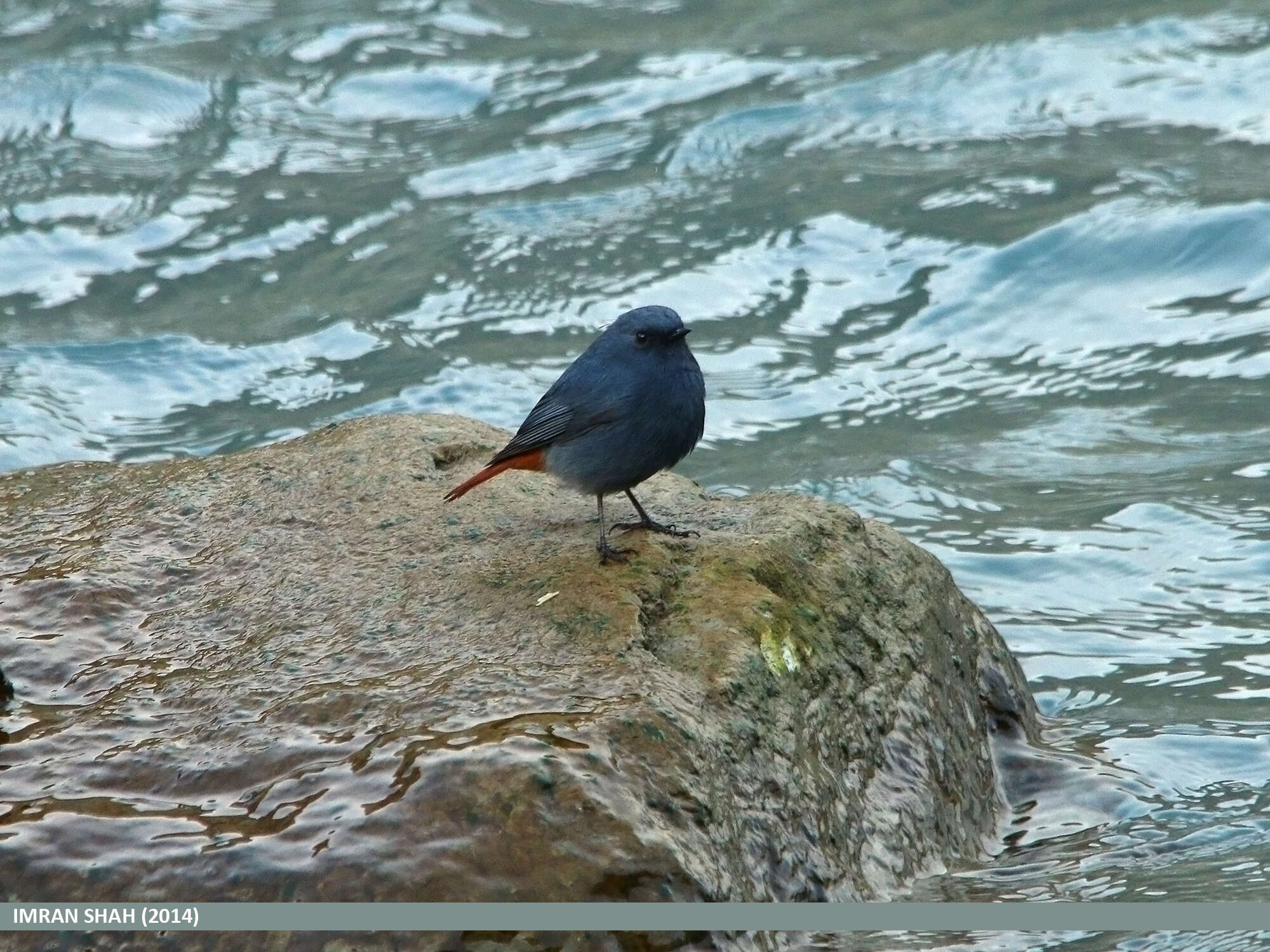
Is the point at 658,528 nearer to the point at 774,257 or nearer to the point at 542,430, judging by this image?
the point at 542,430

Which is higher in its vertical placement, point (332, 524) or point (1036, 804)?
point (332, 524)

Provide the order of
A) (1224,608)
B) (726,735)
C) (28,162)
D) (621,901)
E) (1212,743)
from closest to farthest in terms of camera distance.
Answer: (621,901), (726,735), (1212,743), (1224,608), (28,162)

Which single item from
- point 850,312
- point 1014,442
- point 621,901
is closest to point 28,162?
point 850,312

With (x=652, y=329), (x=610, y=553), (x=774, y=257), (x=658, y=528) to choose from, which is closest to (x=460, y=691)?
(x=610, y=553)

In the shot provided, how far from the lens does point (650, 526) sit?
472 centimetres

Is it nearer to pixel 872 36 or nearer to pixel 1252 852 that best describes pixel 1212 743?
pixel 1252 852

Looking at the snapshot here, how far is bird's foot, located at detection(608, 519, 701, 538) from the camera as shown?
4637mm

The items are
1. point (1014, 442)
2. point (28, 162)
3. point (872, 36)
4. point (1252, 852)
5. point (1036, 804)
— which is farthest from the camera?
point (872, 36)

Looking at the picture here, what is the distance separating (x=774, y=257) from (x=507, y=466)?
5.53m

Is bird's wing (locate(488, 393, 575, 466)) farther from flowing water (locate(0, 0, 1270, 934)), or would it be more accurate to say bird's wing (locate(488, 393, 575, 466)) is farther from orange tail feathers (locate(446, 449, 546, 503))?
flowing water (locate(0, 0, 1270, 934))

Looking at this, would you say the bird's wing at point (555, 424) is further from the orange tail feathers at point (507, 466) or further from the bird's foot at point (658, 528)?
the bird's foot at point (658, 528)

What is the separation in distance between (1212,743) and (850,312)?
4544mm

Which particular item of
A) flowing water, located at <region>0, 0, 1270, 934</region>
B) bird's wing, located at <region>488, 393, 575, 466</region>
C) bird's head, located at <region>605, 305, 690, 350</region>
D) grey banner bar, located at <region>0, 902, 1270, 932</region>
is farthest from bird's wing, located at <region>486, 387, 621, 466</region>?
flowing water, located at <region>0, 0, 1270, 934</region>

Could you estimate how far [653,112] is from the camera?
11.6 m
